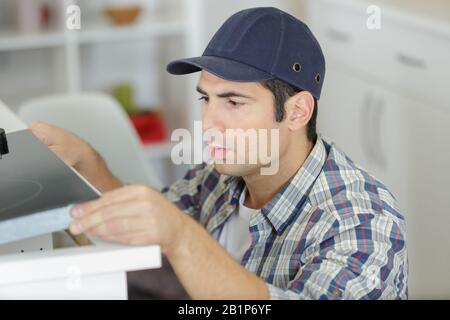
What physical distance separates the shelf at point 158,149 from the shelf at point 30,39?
0.47 meters

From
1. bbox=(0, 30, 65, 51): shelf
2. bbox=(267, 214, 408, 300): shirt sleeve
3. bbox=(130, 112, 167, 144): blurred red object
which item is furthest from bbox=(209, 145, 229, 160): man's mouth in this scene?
bbox=(130, 112, 167, 144): blurred red object

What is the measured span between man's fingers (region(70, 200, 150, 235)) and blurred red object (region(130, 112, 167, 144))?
7.11 ft

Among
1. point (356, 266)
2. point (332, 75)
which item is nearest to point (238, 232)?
point (356, 266)

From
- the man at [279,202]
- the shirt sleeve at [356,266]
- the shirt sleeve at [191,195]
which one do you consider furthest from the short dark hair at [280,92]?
A: the shirt sleeve at [191,195]

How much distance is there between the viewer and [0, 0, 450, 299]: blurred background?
245 centimetres

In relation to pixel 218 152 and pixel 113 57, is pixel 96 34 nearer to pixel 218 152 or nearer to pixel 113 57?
pixel 113 57

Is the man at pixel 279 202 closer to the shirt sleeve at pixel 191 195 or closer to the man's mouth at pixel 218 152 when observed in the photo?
the man's mouth at pixel 218 152

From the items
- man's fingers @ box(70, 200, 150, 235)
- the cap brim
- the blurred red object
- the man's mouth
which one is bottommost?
the blurred red object

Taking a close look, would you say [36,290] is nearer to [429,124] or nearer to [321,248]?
[321,248]

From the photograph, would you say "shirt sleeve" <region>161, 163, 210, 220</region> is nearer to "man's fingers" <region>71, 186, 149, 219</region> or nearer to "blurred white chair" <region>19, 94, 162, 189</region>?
"blurred white chair" <region>19, 94, 162, 189</region>

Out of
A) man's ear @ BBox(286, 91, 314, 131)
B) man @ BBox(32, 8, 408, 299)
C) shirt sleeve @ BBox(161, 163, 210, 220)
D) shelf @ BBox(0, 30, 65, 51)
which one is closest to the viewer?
man @ BBox(32, 8, 408, 299)

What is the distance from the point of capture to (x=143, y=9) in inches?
132
